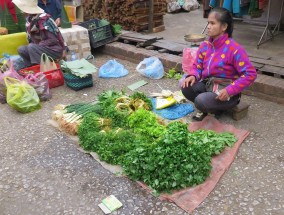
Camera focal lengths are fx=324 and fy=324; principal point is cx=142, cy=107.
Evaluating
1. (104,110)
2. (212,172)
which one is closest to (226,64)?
(212,172)

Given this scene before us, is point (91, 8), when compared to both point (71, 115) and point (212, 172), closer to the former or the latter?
point (71, 115)

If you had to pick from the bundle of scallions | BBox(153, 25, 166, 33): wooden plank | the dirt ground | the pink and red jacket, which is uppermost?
the pink and red jacket

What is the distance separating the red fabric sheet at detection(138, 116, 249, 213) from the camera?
2.86 meters

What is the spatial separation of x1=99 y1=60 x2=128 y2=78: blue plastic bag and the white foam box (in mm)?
877

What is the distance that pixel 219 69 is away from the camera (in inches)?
152

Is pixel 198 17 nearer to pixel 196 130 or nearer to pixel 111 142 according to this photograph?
pixel 196 130

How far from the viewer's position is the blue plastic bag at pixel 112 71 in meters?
5.80

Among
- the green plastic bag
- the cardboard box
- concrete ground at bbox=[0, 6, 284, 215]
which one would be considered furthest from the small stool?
the cardboard box

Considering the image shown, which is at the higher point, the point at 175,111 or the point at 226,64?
the point at 226,64

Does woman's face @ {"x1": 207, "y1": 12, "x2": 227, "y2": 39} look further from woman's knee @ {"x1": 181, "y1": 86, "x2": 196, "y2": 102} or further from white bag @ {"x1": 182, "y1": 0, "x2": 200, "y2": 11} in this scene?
white bag @ {"x1": 182, "y1": 0, "x2": 200, "y2": 11}

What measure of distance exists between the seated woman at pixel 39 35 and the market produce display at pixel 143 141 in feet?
5.05

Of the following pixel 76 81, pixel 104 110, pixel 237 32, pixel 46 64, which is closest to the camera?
pixel 104 110

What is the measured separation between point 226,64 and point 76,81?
2484 mm

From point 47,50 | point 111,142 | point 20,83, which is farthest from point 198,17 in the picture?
point 111,142
